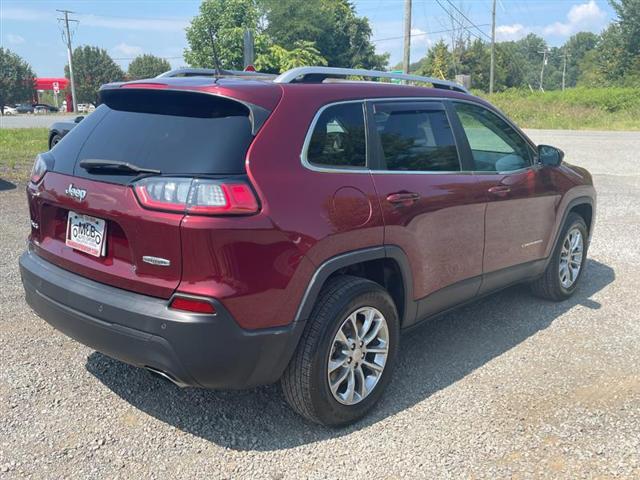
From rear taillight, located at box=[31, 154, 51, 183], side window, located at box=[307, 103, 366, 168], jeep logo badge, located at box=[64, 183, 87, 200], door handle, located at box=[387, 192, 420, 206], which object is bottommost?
door handle, located at box=[387, 192, 420, 206]

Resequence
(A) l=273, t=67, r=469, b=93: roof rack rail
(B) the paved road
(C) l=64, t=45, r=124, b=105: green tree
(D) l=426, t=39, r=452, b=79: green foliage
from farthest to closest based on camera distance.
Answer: (C) l=64, t=45, r=124, b=105: green tree
(D) l=426, t=39, r=452, b=79: green foliage
(B) the paved road
(A) l=273, t=67, r=469, b=93: roof rack rail

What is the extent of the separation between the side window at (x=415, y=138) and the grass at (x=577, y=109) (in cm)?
3078

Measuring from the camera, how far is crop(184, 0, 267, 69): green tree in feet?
137

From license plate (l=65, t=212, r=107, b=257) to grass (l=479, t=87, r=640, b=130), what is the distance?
32542mm

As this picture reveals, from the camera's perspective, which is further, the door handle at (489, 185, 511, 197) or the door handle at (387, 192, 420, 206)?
the door handle at (489, 185, 511, 197)

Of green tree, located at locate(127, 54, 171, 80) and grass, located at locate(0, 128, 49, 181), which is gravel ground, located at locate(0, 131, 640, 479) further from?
green tree, located at locate(127, 54, 171, 80)

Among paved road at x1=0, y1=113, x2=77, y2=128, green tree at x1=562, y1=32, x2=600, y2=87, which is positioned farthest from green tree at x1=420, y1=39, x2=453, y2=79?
green tree at x1=562, y1=32, x2=600, y2=87

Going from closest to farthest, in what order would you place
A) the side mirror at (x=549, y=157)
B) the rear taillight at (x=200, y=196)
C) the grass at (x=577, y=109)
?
1. the rear taillight at (x=200, y=196)
2. the side mirror at (x=549, y=157)
3. the grass at (x=577, y=109)

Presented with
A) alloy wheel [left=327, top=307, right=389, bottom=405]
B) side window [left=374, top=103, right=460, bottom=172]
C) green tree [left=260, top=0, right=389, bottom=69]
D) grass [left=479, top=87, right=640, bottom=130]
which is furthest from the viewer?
green tree [left=260, top=0, right=389, bottom=69]

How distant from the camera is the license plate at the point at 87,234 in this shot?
2.91m

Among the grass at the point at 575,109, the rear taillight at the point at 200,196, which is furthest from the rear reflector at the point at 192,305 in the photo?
the grass at the point at 575,109

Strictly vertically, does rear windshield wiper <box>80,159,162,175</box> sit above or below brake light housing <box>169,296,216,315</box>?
above

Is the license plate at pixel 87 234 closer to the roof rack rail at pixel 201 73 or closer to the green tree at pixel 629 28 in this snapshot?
the roof rack rail at pixel 201 73

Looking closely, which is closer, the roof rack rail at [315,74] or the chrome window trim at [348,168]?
the chrome window trim at [348,168]
